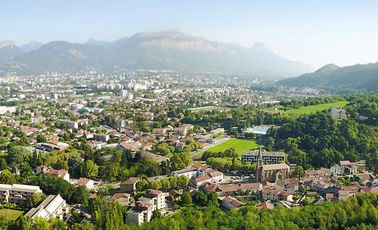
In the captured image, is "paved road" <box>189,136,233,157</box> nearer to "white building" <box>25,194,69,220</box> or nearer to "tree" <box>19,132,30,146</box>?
"white building" <box>25,194,69,220</box>

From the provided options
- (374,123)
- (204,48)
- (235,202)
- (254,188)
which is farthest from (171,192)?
(204,48)

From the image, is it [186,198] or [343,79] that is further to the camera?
[343,79]

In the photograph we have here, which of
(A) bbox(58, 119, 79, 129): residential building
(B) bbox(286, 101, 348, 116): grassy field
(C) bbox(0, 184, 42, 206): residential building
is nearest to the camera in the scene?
(C) bbox(0, 184, 42, 206): residential building

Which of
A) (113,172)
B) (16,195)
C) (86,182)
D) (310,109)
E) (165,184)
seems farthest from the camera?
(310,109)

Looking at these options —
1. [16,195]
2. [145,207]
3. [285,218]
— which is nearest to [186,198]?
[145,207]

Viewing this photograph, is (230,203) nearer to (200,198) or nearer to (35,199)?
(200,198)

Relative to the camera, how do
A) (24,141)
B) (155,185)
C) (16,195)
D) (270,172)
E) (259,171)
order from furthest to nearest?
1. (24,141)
2. (270,172)
3. (259,171)
4. (155,185)
5. (16,195)

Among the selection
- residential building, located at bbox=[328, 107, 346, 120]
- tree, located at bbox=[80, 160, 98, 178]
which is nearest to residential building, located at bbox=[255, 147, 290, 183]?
tree, located at bbox=[80, 160, 98, 178]
